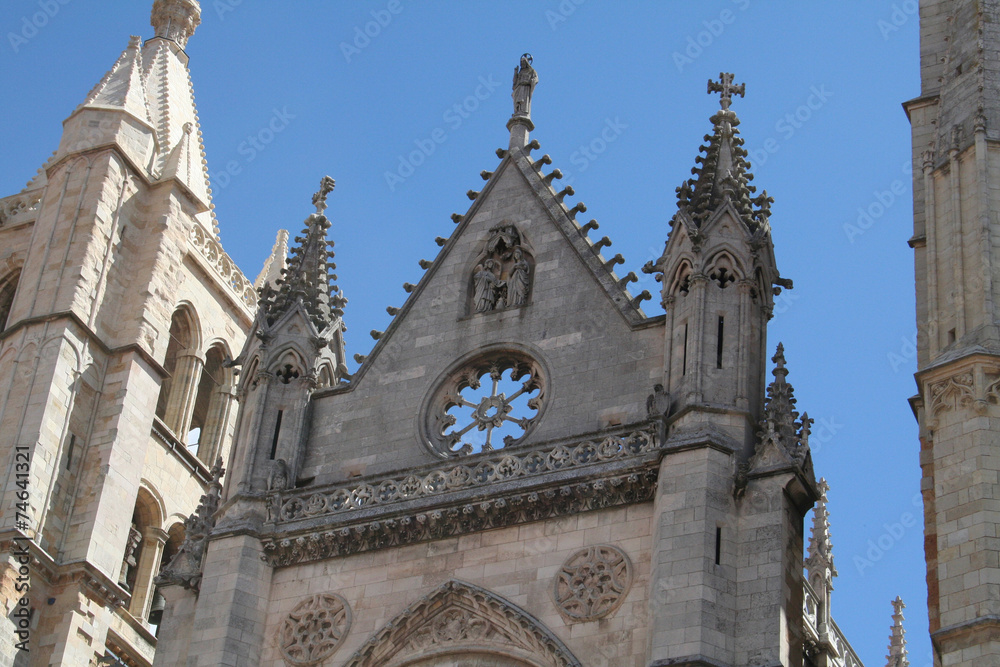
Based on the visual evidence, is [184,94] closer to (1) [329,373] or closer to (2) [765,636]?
(1) [329,373]

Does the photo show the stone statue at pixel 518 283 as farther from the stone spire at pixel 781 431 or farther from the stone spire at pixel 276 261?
the stone spire at pixel 276 261

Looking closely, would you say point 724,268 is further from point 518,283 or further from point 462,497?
point 462,497

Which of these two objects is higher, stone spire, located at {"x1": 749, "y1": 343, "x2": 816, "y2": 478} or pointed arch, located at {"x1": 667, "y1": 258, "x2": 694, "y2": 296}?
pointed arch, located at {"x1": 667, "y1": 258, "x2": 694, "y2": 296}

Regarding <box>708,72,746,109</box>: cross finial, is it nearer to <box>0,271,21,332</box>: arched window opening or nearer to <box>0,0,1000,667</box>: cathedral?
<box>0,0,1000,667</box>: cathedral

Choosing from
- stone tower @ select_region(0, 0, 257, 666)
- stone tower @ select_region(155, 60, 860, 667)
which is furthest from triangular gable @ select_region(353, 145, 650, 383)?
stone tower @ select_region(0, 0, 257, 666)

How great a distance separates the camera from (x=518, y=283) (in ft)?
93.1

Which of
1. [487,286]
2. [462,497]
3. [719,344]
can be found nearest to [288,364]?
[487,286]

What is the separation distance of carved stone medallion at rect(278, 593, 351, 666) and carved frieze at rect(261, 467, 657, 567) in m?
0.67

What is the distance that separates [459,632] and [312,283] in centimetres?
682

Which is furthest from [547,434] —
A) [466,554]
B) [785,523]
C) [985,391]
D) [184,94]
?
[184,94]

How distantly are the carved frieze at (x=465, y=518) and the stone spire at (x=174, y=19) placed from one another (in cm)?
1560

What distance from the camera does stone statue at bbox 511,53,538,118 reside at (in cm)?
3091

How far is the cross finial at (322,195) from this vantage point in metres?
31.2

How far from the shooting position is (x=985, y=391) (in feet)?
76.7
